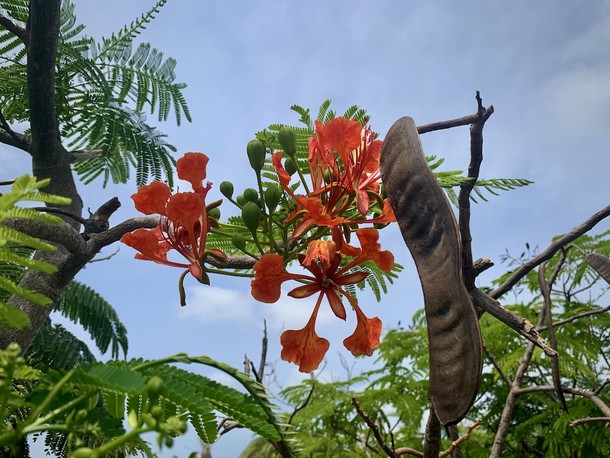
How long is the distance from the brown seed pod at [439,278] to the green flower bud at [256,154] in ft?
1.17

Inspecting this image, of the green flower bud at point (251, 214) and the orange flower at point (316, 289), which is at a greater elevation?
the green flower bud at point (251, 214)

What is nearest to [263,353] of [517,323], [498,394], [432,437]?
[432,437]

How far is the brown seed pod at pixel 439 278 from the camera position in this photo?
0.84 meters

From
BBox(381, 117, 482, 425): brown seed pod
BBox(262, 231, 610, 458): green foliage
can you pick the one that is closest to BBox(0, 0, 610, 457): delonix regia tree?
BBox(381, 117, 482, 425): brown seed pod

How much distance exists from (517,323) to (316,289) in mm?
460

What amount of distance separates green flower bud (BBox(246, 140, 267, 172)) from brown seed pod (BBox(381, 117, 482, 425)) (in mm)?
358

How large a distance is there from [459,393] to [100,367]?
1.57 feet

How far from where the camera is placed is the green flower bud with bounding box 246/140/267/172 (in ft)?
4.21

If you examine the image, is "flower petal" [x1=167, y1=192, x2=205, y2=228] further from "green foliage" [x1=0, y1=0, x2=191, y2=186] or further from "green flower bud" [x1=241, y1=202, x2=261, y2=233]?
"green foliage" [x1=0, y1=0, x2=191, y2=186]

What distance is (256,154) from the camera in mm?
1285

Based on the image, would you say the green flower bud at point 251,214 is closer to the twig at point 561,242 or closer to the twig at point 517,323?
the twig at point 517,323

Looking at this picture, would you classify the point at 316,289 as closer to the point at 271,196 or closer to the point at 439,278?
the point at 271,196

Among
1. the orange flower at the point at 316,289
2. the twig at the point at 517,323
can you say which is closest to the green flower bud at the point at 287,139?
the orange flower at the point at 316,289

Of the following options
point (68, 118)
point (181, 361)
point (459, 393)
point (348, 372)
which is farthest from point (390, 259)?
point (348, 372)
